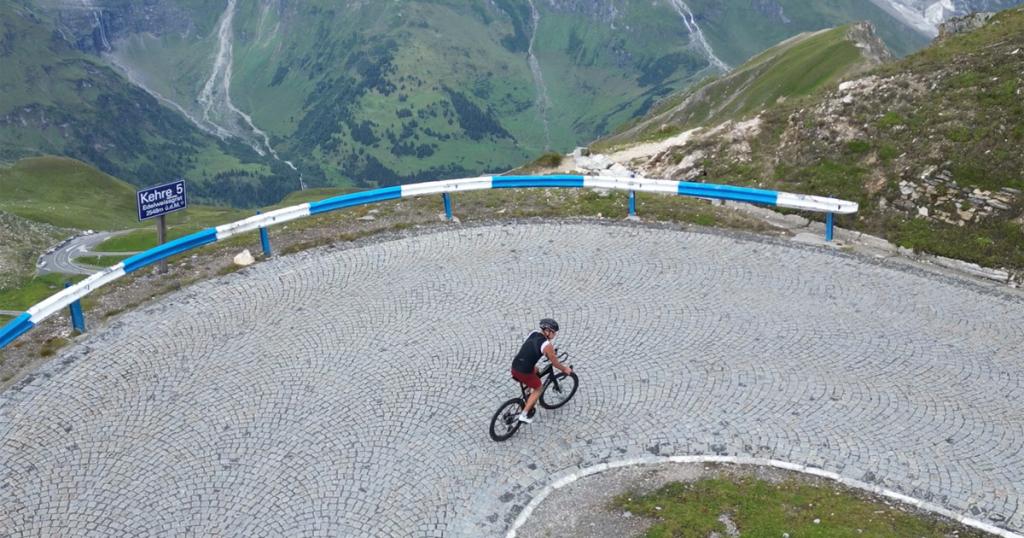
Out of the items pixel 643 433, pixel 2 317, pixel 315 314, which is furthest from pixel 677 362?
pixel 2 317

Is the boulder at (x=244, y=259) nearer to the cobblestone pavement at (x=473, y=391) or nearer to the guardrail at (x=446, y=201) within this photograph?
the cobblestone pavement at (x=473, y=391)

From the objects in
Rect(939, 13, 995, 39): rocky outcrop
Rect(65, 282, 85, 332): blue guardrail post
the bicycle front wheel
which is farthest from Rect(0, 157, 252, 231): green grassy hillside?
the bicycle front wheel

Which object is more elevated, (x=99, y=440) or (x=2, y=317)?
(x=99, y=440)

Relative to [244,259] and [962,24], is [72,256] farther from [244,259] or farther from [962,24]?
[962,24]

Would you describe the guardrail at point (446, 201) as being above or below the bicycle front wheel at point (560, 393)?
above

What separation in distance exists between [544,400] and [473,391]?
4.86ft

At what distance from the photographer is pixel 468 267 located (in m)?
19.8

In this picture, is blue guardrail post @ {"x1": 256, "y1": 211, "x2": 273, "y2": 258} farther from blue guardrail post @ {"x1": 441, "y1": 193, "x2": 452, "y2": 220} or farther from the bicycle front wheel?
the bicycle front wheel

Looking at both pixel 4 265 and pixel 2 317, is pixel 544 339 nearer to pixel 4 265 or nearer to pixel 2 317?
pixel 2 317

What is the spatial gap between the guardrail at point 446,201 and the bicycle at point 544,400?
10.3 metres

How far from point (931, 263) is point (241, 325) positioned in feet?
58.3

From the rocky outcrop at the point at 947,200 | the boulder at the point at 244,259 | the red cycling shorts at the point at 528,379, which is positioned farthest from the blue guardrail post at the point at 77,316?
the rocky outcrop at the point at 947,200

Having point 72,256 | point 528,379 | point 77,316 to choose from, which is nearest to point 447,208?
point 77,316

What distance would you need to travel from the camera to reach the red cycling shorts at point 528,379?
504 inches
